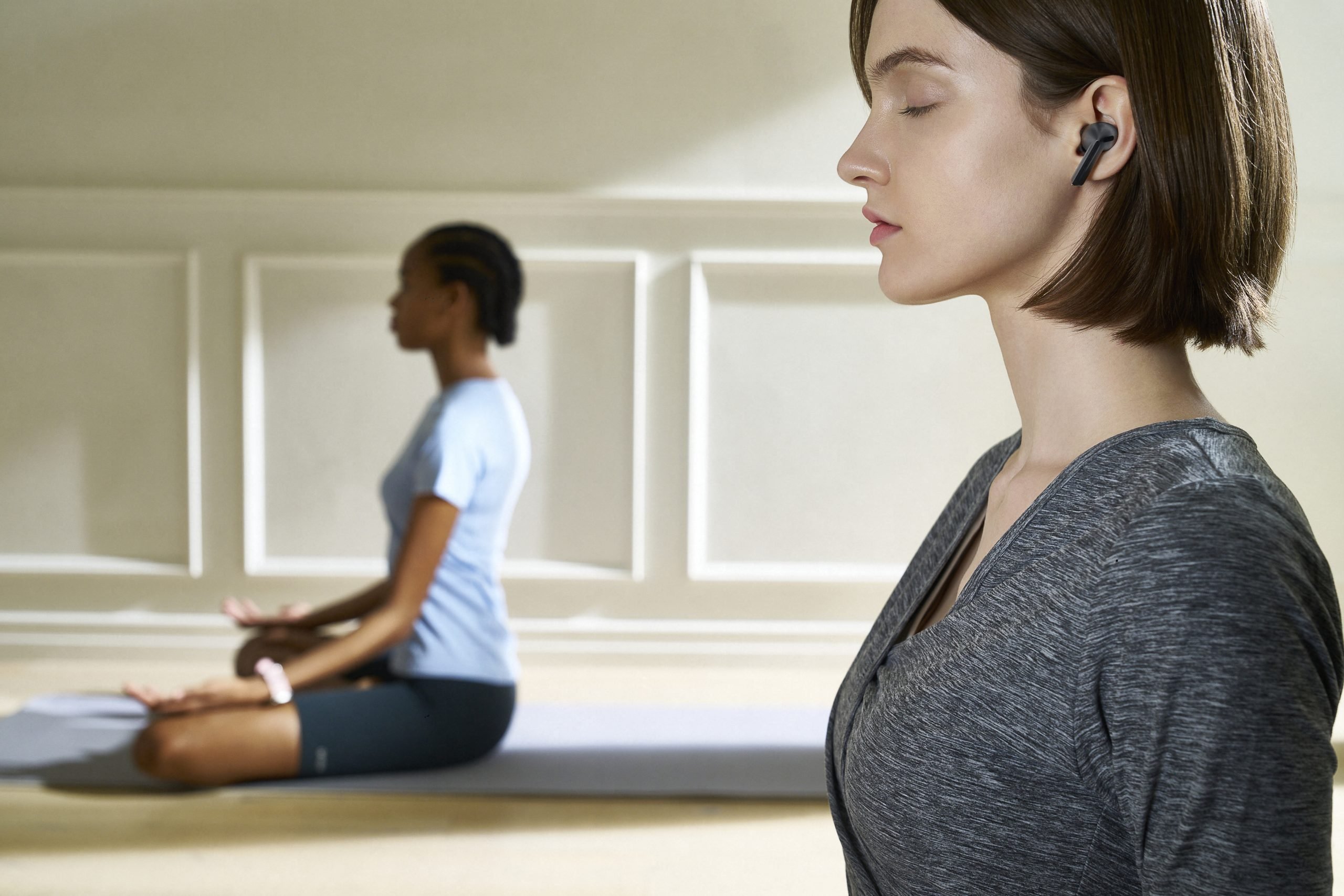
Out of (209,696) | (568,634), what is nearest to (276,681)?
(209,696)

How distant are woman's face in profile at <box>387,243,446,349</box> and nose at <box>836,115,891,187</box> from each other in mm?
1695

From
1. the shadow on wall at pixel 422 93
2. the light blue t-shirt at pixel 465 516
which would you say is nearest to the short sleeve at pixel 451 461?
the light blue t-shirt at pixel 465 516

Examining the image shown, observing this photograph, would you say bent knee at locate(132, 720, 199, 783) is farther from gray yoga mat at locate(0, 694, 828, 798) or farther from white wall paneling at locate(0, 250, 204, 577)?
white wall paneling at locate(0, 250, 204, 577)

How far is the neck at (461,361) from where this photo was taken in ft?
7.41

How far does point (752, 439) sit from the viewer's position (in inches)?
123

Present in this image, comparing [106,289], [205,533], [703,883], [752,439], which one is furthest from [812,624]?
[106,289]

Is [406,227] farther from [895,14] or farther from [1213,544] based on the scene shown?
[1213,544]

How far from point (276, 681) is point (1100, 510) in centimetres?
181

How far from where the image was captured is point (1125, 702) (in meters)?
0.48

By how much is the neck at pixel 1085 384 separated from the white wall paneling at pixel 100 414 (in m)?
2.82

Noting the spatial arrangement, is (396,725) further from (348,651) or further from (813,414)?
(813,414)

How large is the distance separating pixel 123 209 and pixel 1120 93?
304cm

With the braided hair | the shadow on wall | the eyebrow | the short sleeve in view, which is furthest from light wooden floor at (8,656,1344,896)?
the shadow on wall

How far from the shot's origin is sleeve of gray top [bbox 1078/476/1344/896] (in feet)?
1.46
